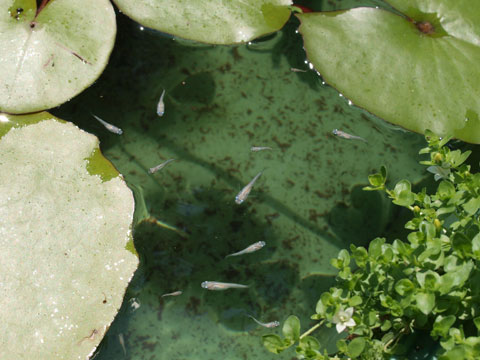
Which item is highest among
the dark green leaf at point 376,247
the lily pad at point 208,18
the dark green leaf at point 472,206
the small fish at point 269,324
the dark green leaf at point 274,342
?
the lily pad at point 208,18

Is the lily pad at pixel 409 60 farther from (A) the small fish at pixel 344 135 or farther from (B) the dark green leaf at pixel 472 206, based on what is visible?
(B) the dark green leaf at pixel 472 206

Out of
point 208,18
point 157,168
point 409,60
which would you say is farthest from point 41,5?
point 409,60

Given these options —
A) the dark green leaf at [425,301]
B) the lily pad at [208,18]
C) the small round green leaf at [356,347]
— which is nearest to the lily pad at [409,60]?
the lily pad at [208,18]

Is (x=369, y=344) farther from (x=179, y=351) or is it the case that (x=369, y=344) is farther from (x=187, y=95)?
(x=187, y=95)

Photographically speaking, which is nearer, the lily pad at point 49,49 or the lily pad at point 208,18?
the lily pad at point 49,49

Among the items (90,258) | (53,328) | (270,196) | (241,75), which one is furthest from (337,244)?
(53,328)

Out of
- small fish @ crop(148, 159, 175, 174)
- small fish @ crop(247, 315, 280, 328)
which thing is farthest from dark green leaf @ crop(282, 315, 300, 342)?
small fish @ crop(148, 159, 175, 174)

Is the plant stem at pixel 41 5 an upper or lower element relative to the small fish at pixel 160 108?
upper

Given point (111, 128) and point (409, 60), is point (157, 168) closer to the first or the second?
point (111, 128)
